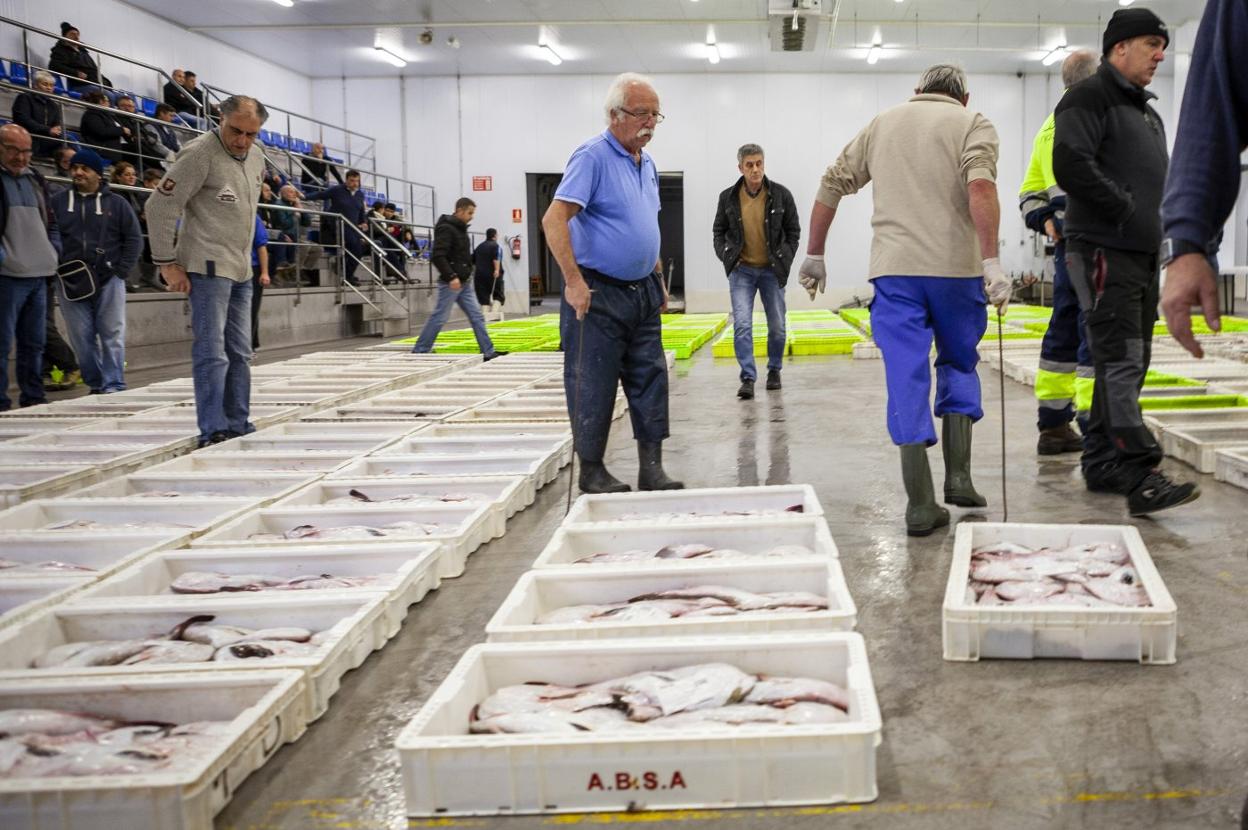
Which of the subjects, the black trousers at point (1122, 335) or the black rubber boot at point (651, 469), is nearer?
the black trousers at point (1122, 335)

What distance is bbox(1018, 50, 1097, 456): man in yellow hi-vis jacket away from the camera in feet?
15.6

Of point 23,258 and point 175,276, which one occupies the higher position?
point 23,258

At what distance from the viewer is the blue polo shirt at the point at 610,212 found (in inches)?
169

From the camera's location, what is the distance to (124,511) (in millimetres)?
4000

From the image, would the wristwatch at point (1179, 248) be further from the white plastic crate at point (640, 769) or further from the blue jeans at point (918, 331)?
the blue jeans at point (918, 331)

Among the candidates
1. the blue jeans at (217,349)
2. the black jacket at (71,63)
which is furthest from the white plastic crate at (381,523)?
the black jacket at (71,63)

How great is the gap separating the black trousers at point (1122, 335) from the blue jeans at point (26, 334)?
23.3 feet

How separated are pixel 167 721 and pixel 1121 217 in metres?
3.58

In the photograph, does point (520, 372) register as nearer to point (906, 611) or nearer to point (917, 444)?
point (917, 444)

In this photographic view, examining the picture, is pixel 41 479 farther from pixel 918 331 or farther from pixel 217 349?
pixel 918 331

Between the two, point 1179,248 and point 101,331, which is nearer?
point 1179,248

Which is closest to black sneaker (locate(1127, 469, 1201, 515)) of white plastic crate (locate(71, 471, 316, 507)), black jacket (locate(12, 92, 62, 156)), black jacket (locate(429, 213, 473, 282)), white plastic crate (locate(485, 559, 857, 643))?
white plastic crate (locate(485, 559, 857, 643))

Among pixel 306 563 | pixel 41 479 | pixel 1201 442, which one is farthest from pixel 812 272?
pixel 41 479

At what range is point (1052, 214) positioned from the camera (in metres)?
5.01
